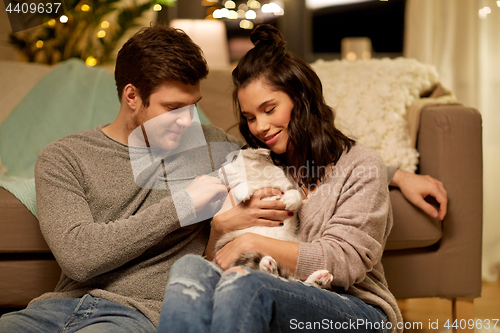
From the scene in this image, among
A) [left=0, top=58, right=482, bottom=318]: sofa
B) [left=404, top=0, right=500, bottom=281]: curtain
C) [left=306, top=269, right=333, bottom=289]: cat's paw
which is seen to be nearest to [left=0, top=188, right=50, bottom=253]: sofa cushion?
[left=0, top=58, right=482, bottom=318]: sofa

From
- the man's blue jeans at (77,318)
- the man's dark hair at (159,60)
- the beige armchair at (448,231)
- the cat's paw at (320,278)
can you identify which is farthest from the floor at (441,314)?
the man's dark hair at (159,60)

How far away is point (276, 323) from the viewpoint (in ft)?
2.58

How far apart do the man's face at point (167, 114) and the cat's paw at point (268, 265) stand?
0.45 meters

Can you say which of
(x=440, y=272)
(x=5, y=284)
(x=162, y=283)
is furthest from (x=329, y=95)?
(x=5, y=284)

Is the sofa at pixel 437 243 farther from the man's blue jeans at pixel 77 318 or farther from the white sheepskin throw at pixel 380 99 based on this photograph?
the man's blue jeans at pixel 77 318

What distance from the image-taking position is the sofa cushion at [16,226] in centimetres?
132

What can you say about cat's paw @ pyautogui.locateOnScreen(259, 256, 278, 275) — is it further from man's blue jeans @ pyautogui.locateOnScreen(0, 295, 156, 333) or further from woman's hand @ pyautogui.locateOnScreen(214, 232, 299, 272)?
man's blue jeans @ pyautogui.locateOnScreen(0, 295, 156, 333)

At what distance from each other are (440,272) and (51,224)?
129 cm

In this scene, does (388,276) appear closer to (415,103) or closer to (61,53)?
(415,103)

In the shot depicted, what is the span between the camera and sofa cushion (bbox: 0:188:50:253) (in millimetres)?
1323

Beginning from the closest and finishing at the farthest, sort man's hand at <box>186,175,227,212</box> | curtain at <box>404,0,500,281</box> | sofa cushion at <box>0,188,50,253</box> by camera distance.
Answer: man's hand at <box>186,175,227,212</box> < sofa cushion at <box>0,188,50,253</box> < curtain at <box>404,0,500,281</box>

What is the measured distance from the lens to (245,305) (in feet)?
2.39

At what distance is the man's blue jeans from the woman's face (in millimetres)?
559

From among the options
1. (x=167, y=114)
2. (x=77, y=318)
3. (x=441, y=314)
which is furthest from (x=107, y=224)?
(x=441, y=314)
